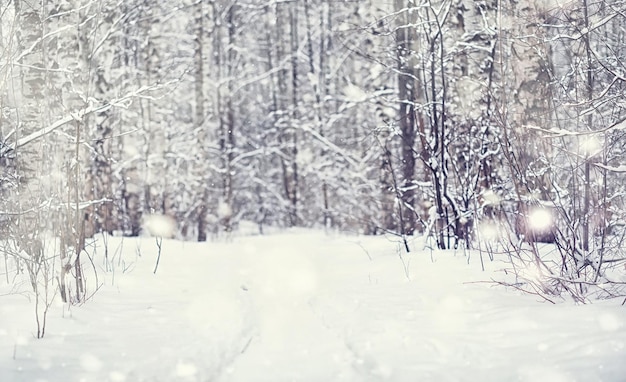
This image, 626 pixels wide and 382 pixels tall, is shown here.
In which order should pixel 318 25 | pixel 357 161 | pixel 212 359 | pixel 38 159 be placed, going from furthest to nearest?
pixel 318 25, pixel 357 161, pixel 38 159, pixel 212 359

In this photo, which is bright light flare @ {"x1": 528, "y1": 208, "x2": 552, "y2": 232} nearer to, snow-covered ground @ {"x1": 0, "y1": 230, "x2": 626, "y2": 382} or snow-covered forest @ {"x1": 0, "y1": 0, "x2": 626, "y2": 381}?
snow-covered forest @ {"x1": 0, "y1": 0, "x2": 626, "y2": 381}

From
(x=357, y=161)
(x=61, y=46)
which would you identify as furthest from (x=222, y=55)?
(x=61, y=46)

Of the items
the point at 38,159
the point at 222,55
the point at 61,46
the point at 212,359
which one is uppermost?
the point at 222,55

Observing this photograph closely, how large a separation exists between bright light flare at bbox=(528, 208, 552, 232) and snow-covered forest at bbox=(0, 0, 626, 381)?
0.03 metres

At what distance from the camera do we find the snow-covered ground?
11.4 feet

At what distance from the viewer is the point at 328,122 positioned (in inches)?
736

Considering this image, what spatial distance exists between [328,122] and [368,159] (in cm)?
191

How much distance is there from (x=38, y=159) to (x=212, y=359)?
4180mm

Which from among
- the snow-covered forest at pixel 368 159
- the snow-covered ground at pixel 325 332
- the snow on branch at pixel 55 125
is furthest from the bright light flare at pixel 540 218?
the snow on branch at pixel 55 125

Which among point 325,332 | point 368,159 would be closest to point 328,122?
point 368,159

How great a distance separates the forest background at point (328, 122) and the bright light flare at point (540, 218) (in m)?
0.09

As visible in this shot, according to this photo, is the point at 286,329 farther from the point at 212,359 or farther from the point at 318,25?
the point at 318,25

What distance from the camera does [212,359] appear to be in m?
3.98

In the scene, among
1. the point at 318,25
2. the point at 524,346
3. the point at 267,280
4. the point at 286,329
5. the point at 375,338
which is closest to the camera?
the point at 524,346
